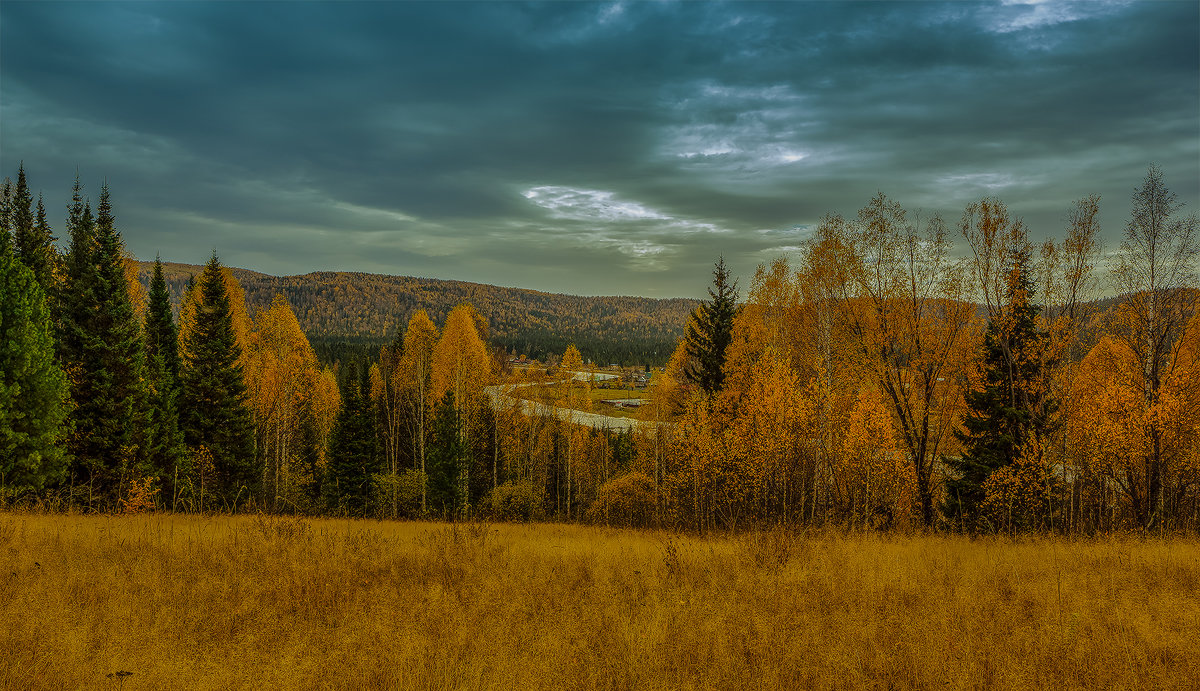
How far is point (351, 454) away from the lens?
34969 millimetres

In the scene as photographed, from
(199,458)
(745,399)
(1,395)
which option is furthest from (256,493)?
(745,399)

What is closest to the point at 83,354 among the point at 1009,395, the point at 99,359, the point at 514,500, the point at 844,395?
the point at 99,359

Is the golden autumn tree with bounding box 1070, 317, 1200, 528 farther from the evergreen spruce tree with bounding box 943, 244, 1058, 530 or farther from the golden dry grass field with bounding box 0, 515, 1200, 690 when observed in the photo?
the golden dry grass field with bounding box 0, 515, 1200, 690

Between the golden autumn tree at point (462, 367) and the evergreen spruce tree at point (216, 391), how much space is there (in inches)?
497

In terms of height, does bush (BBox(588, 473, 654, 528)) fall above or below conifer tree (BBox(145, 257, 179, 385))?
below

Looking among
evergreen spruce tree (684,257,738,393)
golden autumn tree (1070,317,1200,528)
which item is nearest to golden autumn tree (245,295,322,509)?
evergreen spruce tree (684,257,738,393)

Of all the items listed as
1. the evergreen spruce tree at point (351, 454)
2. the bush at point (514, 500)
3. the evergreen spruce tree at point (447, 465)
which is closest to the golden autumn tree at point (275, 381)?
the evergreen spruce tree at point (351, 454)

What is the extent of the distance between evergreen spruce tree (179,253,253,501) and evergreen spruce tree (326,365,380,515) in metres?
6.72

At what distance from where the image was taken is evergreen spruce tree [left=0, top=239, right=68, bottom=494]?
58.3 ft

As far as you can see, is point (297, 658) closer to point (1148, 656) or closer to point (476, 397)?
point (1148, 656)

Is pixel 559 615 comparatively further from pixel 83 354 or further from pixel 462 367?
pixel 462 367

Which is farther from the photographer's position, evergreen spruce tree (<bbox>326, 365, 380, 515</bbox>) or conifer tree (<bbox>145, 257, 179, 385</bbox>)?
evergreen spruce tree (<bbox>326, 365, 380, 515</bbox>)

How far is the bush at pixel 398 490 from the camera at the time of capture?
105 ft

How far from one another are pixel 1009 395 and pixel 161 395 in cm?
3555
